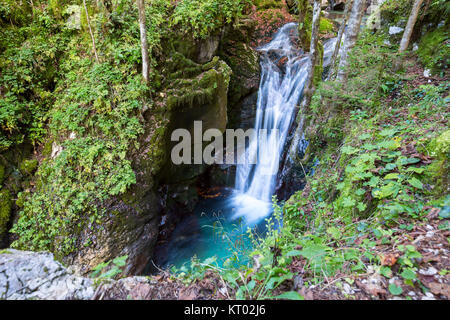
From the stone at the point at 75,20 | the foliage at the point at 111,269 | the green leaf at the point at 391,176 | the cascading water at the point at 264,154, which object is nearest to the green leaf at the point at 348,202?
the green leaf at the point at 391,176

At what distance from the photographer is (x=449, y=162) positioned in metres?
2.33

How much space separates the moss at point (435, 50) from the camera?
4863 millimetres

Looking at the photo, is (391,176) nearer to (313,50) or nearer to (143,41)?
(313,50)

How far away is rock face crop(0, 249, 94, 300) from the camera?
5.51ft

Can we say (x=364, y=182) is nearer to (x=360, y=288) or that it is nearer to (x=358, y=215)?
(x=358, y=215)

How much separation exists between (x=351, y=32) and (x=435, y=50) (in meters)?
2.23

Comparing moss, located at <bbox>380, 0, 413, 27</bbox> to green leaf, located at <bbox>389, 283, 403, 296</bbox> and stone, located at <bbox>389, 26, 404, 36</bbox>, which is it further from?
green leaf, located at <bbox>389, 283, 403, 296</bbox>

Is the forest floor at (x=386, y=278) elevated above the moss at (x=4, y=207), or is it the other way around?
the forest floor at (x=386, y=278)

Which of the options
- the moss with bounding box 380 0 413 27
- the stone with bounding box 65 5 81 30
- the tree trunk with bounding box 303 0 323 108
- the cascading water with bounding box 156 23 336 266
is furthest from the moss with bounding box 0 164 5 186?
the moss with bounding box 380 0 413 27

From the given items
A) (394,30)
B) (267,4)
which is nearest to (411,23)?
(394,30)

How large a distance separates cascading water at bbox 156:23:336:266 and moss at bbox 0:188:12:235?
14.9 ft

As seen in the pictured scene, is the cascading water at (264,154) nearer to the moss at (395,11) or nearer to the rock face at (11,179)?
the moss at (395,11)

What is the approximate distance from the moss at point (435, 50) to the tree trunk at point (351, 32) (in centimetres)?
194

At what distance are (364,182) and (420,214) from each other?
0.80 m
